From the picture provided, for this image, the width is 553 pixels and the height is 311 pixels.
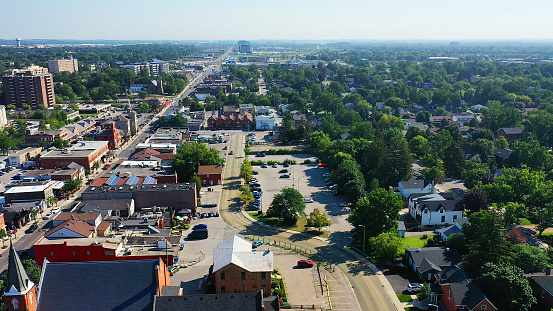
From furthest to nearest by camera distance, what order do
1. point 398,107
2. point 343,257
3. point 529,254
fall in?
point 398,107 < point 343,257 < point 529,254

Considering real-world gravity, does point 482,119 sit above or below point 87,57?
below

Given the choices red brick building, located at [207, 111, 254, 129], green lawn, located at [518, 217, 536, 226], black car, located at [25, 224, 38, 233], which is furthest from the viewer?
red brick building, located at [207, 111, 254, 129]

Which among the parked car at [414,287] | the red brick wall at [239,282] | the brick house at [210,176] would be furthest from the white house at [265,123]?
the red brick wall at [239,282]

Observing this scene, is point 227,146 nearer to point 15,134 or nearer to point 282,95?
point 15,134

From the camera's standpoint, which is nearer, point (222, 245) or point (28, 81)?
point (222, 245)

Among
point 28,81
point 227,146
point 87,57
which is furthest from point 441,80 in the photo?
point 87,57

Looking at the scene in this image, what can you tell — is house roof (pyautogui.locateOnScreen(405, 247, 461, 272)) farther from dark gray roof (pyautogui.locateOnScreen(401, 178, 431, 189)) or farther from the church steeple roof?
the church steeple roof

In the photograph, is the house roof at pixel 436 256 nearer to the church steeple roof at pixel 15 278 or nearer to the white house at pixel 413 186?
the white house at pixel 413 186

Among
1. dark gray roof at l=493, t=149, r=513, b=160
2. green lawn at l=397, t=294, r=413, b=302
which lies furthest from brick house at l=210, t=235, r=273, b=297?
dark gray roof at l=493, t=149, r=513, b=160
